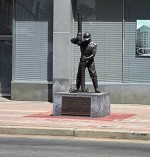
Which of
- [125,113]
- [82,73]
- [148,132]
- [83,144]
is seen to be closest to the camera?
[83,144]

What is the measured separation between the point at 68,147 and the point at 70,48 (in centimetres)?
1076

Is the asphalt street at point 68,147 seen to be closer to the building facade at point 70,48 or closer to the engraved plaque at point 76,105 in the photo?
the engraved plaque at point 76,105

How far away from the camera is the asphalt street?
9617 mm

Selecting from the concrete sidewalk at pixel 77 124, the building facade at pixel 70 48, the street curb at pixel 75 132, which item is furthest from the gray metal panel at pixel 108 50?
the street curb at pixel 75 132

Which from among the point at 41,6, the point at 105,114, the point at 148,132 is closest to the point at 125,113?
the point at 105,114

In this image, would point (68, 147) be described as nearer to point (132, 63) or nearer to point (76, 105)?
point (76, 105)

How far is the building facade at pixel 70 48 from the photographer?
20797mm

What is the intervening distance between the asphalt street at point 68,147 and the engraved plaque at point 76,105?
128 inches

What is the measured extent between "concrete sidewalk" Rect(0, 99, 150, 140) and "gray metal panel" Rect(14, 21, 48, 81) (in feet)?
14.4

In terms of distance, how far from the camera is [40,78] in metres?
21.8

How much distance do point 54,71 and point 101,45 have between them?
7.68ft

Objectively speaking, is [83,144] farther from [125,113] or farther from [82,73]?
[125,113]

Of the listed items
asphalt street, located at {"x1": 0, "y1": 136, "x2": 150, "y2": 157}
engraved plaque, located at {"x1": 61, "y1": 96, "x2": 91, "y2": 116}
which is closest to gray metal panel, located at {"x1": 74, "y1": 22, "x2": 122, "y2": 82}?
engraved plaque, located at {"x1": 61, "y1": 96, "x2": 91, "y2": 116}

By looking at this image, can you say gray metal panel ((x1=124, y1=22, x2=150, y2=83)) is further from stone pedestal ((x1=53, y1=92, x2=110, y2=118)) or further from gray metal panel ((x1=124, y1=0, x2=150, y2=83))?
stone pedestal ((x1=53, y1=92, x2=110, y2=118))
